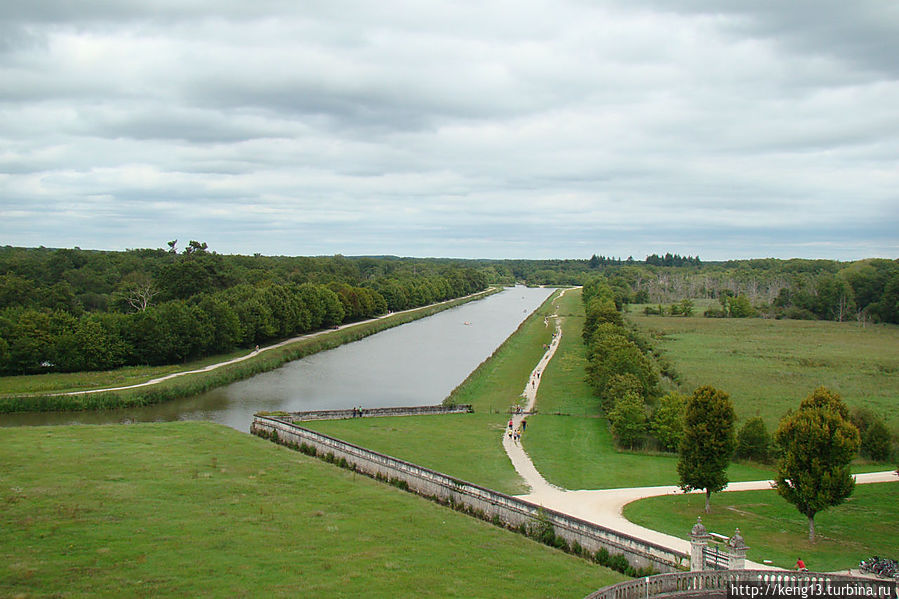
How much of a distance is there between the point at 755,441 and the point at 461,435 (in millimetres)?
15718

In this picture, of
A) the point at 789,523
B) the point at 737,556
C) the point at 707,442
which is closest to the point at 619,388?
the point at 707,442

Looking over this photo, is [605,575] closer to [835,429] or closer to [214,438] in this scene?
[835,429]

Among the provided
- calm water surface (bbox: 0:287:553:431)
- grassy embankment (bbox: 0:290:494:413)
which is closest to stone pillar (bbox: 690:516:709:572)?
calm water surface (bbox: 0:287:553:431)

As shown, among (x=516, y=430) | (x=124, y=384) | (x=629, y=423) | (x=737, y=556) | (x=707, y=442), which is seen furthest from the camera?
(x=124, y=384)

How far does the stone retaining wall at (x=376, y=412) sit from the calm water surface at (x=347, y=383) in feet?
13.1

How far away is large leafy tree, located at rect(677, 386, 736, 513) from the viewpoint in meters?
24.7

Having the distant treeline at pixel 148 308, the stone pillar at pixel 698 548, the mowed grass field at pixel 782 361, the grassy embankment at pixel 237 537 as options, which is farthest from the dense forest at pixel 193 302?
the stone pillar at pixel 698 548

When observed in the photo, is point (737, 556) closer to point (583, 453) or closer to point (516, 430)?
point (583, 453)

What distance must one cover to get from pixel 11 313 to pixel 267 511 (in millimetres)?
51807

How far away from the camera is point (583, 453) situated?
112 ft

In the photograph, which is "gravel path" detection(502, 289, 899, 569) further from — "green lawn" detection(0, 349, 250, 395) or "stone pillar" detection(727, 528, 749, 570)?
"green lawn" detection(0, 349, 250, 395)

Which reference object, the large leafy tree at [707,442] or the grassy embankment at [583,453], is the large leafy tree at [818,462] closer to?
the large leafy tree at [707,442]

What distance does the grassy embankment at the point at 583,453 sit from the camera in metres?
29.1

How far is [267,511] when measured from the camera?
70.2 ft
